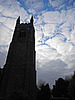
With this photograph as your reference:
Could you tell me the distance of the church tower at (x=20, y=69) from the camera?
23008 millimetres

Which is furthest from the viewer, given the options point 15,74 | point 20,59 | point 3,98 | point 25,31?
point 25,31

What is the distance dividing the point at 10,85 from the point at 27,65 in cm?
689

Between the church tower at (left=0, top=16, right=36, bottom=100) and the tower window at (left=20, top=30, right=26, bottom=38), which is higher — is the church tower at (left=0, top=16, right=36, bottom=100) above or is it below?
below

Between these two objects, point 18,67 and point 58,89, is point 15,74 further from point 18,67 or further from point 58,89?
point 58,89

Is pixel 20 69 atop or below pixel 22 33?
below

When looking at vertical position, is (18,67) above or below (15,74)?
above

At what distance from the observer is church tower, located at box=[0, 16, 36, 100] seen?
75.5ft

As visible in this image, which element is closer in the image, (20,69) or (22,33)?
(20,69)

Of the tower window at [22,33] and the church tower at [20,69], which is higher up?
the tower window at [22,33]

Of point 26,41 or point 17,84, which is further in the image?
point 26,41

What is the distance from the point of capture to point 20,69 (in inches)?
1022

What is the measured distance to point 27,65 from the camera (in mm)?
25625

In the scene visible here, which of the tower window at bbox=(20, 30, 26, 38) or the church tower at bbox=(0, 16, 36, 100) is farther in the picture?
the tower window at bbox=(20, 30, 26, 38)

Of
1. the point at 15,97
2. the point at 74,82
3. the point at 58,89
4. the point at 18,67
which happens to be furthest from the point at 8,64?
the point at 58,89
